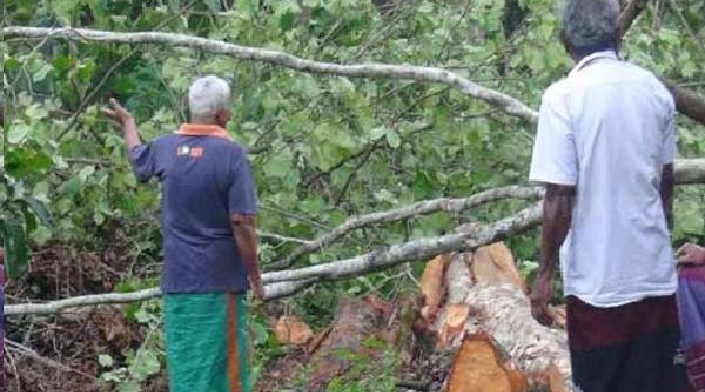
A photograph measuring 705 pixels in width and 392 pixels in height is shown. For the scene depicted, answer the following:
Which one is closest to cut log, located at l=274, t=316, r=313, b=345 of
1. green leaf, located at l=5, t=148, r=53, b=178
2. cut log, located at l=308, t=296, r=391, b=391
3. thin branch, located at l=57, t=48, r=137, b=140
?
cut log, located at l=308, t=296, r=391, b=391

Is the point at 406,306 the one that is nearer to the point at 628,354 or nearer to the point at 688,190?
the point at 688,190

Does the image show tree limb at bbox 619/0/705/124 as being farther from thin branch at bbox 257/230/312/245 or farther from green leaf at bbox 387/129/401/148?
thin branch at bbox 257/230/312/245

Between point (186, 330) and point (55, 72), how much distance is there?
193 cm

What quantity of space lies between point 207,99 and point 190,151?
0.66ft

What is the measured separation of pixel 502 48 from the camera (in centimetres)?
654

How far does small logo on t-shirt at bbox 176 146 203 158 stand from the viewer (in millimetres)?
4914

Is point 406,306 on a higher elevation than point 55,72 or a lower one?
lower

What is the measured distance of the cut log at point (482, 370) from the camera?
506 cm

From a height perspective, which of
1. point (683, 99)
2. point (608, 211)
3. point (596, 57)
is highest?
point (596, 57)

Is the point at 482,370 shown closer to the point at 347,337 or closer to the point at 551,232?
the point at 347,337

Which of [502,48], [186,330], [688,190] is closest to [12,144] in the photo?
[186,330]

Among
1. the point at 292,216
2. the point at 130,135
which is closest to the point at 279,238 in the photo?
the point at 292,216

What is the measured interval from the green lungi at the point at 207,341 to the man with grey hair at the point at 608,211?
61.1 inches

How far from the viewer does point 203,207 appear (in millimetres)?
4910
